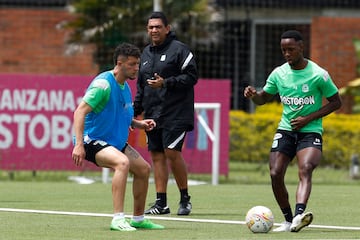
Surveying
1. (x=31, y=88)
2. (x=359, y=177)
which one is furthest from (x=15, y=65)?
(x=359, y=177)

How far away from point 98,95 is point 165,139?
2532mm

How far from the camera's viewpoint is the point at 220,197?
1655 centimetres

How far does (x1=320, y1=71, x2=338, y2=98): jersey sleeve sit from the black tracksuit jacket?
2.22m

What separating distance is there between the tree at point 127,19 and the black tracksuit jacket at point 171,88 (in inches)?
407

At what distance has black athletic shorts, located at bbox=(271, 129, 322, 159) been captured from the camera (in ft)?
39.5

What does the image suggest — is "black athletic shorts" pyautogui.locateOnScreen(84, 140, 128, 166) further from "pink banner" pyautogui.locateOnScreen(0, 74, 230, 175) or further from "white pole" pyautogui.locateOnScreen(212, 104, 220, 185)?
"pink banner" pyautogui.locateOnScreen(0, 74, 230, 175)

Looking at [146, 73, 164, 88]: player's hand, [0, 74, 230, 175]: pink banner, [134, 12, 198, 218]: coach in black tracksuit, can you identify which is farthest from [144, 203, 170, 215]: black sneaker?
[0, 74, 230, 175]: pink banner

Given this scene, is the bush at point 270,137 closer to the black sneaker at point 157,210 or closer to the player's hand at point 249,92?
the black sneaker at point 157,210

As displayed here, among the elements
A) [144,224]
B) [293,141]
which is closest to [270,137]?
[293,141]

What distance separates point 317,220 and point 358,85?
12.5 metres

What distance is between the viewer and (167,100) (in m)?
14.1

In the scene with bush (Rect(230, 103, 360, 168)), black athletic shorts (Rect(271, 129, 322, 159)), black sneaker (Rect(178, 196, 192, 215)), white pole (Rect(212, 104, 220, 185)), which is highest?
black athletic shorts (Rect(271, 129, 322, 159))

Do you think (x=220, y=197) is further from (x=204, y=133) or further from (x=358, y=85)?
(x=358, y=85)

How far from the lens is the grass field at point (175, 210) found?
11.3m
